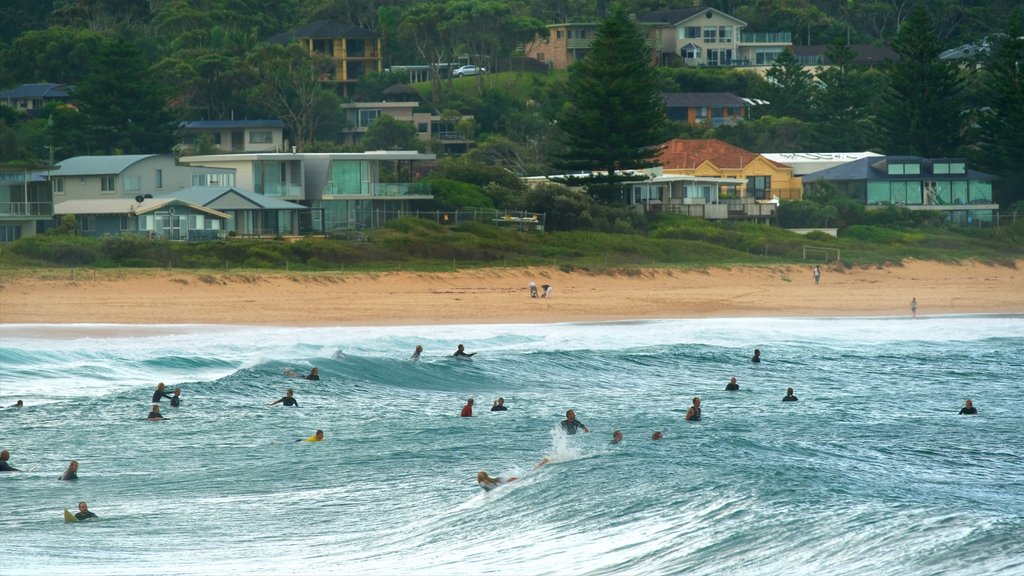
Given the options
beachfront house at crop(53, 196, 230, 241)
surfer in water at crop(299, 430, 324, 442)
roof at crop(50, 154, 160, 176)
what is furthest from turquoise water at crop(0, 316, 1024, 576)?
roof at crop(50, 154, 160, 176)

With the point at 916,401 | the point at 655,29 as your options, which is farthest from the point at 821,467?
the point at 655,29

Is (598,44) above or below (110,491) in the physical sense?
above

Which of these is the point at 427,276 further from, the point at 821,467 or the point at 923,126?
the point at 923,126

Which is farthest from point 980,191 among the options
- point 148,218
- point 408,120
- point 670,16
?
point 670,16

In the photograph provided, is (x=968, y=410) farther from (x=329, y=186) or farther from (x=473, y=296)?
(x=329, y=186)

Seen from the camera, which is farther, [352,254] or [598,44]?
[598,44]

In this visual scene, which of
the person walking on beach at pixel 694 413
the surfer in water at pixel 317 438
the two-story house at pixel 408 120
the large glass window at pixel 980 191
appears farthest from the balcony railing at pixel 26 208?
the large glass window at pixel 980 191
